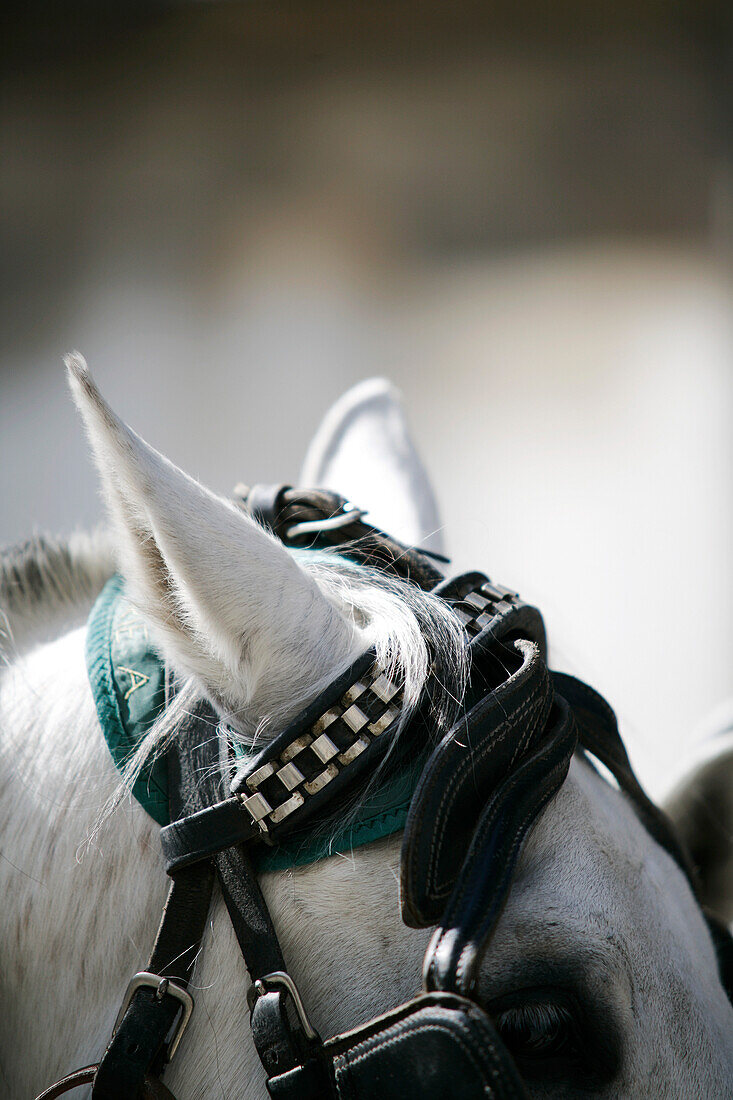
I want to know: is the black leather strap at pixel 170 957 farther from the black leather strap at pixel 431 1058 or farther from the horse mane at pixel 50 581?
the horse mane at pixel 50 581

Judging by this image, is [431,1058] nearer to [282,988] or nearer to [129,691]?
[282,988]

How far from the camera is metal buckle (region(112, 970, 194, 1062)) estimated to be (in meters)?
0.39

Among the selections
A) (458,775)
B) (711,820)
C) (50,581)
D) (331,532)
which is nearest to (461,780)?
(458,775)

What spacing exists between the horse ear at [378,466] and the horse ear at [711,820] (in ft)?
1.27

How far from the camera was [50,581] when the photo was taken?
0.61 m

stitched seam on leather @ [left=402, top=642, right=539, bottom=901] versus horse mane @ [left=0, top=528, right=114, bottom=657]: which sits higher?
horse mane @ [left=0, top=528, right=114, bottom=657]

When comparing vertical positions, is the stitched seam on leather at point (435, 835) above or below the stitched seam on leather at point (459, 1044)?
above

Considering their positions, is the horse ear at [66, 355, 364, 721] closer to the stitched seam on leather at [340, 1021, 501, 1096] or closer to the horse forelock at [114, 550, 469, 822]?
the horse forelock at [114, 550, 469, 822]

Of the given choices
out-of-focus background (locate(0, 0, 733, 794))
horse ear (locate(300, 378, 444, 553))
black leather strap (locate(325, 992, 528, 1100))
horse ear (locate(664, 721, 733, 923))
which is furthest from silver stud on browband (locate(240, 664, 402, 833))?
out-of-focus background (locate(0, 0, 733, 794))

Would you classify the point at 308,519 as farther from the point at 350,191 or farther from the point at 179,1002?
the point at 350,191

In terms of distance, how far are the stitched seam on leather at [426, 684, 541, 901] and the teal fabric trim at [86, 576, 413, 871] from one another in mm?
26

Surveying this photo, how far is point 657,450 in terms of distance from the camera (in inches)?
87.6

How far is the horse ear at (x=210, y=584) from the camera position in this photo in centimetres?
35

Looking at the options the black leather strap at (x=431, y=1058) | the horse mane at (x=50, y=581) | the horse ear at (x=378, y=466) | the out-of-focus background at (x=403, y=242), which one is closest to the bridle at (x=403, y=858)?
the black leather strap at (x=431, y=1058)
